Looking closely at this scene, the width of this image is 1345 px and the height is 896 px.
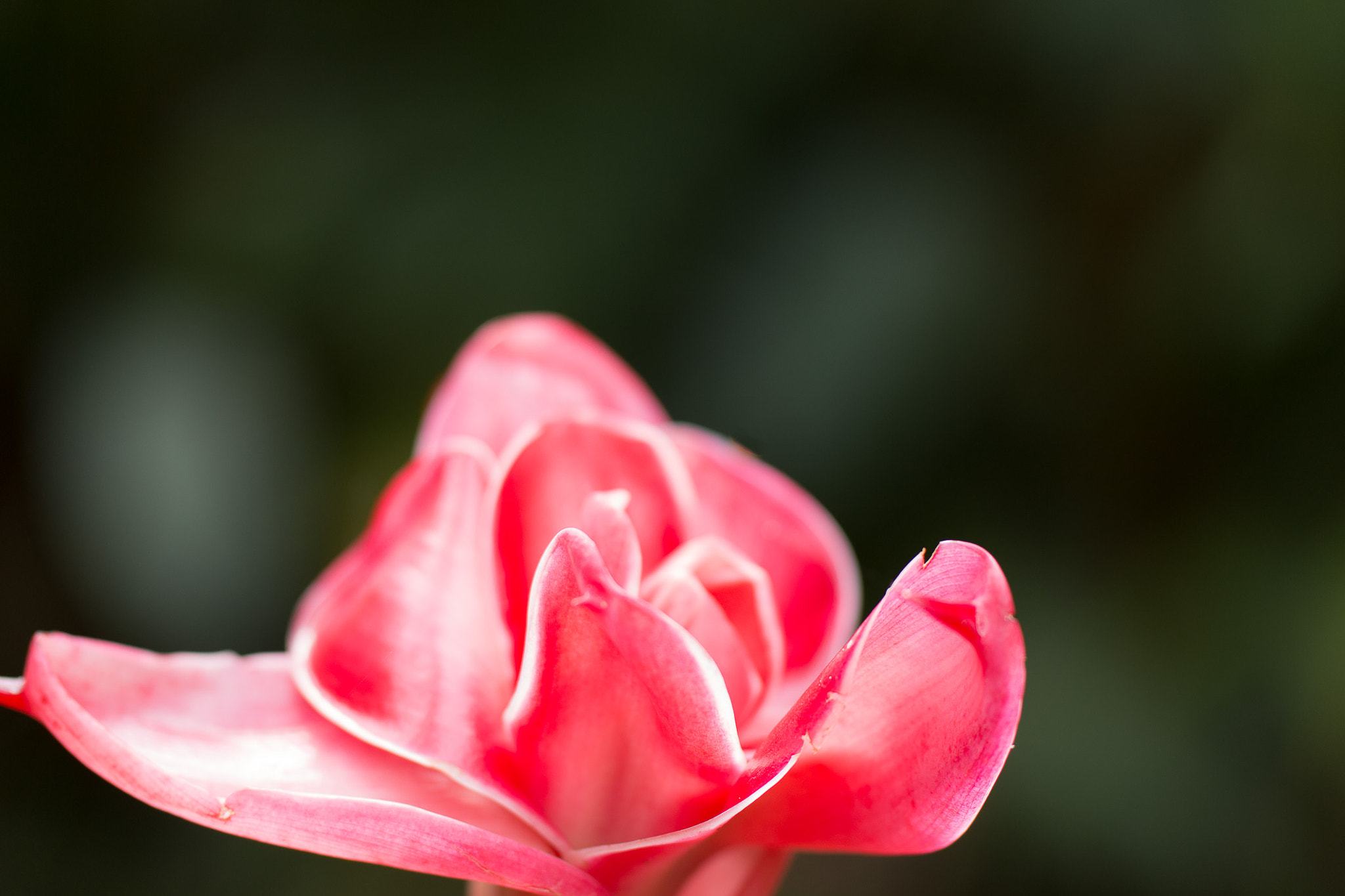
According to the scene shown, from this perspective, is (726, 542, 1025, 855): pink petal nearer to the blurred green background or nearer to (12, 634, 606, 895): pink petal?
(12, 634, 606, 895): pink petal

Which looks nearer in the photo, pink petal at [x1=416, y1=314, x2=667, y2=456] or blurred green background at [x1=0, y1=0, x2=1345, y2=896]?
pink petal at [x1=416, y1=314, x2=667, y2=456]

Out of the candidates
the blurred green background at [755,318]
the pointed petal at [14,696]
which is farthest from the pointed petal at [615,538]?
the blurred green background at [755,318]

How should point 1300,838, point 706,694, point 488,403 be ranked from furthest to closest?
1. point 1300,838
2. point 488,403
3. point 706,694

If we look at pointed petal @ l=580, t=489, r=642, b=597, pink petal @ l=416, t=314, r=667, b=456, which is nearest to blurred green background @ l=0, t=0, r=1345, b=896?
pink petal @ l=416, t=314, r=667, b=456

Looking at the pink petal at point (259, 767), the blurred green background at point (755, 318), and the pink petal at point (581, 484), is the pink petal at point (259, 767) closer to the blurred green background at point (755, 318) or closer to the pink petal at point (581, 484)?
the pink petal at point (581, 484)

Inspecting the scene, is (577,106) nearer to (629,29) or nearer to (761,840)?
(629,29)

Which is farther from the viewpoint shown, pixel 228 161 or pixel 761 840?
pixel 228 161

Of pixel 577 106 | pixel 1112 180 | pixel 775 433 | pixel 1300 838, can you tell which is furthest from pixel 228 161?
pixel 1300 838
